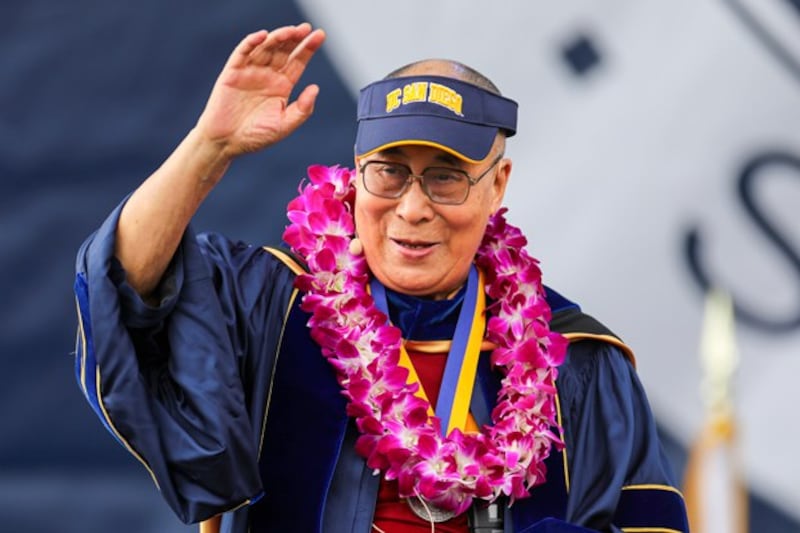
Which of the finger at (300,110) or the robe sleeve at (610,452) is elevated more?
the finger at (300,110)

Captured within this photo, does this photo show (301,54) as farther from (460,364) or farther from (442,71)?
(460,364)

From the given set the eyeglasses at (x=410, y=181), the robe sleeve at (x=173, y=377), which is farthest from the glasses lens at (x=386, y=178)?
the robe sleeve at (x=173, y=377)

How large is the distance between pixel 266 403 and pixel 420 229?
1.58 feet

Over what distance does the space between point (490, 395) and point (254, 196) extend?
2162 mm

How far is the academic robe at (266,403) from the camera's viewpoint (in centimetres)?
349

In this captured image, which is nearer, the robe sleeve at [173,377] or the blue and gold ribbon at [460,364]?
the robe sleeve at [173,377]

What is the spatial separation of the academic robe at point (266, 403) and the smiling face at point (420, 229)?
0.08 meters

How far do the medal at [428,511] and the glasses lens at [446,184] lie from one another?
622 millimetres

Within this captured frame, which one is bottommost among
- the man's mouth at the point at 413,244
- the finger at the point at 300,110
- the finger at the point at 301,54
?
the man's mouth at the point at 413,244

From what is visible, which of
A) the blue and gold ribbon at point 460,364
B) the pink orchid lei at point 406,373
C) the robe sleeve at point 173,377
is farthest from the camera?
the blue and gold ribbon at point 460,364

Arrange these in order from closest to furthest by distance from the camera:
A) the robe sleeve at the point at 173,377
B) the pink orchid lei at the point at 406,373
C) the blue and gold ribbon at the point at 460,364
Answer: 1. the robe sleeve at the point at 173,377
2. the pink orchid lei at the point at 406,373
3. the blue and gold ribbon at the point at 460,364

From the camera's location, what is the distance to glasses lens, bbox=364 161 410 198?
3795 mm

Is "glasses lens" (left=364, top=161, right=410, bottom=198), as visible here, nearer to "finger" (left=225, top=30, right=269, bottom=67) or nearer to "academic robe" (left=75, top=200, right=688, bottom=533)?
"academic robe" (left=75, top=200, right=688, bottom=533)

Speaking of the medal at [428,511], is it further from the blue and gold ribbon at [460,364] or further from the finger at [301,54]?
the finger at [301,54]
